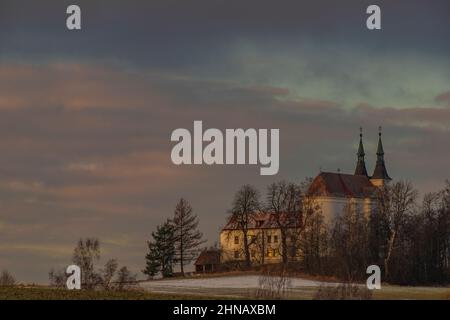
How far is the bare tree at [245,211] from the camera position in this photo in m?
33.8

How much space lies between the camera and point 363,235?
138 ft

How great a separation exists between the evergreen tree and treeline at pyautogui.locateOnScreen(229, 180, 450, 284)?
273 centimetres

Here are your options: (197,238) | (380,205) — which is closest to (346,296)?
(197,238)

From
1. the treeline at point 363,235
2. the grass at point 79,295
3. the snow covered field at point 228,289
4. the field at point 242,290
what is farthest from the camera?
the treeline at point 363,235

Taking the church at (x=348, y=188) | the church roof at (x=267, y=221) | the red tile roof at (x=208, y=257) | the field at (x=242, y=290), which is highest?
the church at (x=348, y=188)

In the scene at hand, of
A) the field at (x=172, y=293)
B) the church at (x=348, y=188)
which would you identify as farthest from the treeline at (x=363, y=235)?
the field at (x=172, y=293)

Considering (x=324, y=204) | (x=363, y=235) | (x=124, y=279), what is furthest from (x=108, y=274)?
(x=324, y=204)

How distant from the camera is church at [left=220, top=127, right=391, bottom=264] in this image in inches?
1802

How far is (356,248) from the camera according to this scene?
4056 cm

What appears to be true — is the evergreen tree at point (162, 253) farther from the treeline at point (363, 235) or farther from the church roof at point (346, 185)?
the church roof at point (346, 185)

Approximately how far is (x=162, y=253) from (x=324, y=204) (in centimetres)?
2446

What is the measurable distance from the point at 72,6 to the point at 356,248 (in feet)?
72.3

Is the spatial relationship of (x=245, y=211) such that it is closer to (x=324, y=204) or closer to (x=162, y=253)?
(x=162, y=253)
